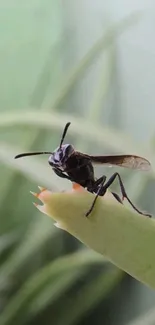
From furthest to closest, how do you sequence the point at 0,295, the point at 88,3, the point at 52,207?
the point at 88,3
the point at 0,295
the point at 52,207

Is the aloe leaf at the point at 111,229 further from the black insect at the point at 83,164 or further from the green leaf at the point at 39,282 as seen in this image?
the green leaf at the point at 39,282

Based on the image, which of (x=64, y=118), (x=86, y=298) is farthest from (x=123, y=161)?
(x=86, y=298)

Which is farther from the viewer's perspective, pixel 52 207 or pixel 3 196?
pixel 3 196

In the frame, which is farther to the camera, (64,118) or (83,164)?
(64,118)

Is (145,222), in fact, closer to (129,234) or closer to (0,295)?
(129,234)

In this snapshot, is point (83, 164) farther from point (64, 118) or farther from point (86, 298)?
point (86, 298)

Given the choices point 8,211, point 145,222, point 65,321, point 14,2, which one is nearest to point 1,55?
point 14,2

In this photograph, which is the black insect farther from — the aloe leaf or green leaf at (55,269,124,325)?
green leaf at (55,269,124,325)
